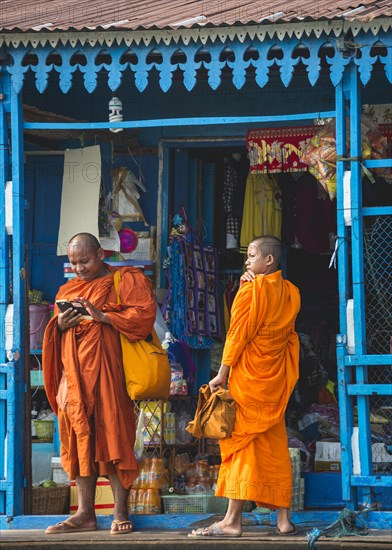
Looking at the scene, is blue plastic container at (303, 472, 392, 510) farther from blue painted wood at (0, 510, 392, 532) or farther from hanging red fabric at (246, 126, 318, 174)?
hanging red fabric at (246, 126, 318, 174)

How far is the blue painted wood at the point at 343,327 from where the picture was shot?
8.16m

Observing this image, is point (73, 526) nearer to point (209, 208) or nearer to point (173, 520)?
point (173, 520)

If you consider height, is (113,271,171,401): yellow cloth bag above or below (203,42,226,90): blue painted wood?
below

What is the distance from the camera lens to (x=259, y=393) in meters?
8.07

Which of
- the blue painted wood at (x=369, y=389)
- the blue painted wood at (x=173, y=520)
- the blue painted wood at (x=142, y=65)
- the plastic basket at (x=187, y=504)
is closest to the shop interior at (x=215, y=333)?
the plastic basket at (x=187, y=504)

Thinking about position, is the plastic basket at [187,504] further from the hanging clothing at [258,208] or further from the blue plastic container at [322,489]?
the hanging clothing at [258,208]

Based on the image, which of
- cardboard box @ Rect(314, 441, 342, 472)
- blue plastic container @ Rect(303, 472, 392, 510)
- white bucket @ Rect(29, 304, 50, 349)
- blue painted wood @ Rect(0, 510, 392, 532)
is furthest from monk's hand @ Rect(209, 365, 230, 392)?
white bucket @ Rect(29, 304, 50, 349)

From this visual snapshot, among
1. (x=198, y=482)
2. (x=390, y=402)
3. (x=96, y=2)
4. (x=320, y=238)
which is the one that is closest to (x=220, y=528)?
(x=198, y=482)

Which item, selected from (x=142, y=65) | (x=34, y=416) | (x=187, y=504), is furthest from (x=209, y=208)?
(x=187, y=504)

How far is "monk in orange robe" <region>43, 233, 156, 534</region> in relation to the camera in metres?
8.27

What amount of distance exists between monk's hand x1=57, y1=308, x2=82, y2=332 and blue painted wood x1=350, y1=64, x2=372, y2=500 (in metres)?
2.01

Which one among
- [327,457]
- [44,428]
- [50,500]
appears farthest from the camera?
[44,428]

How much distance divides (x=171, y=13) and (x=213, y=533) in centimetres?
403

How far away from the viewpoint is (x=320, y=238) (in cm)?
1116
